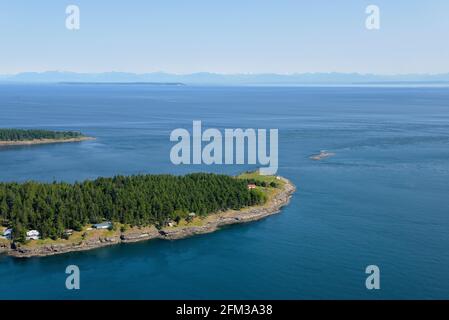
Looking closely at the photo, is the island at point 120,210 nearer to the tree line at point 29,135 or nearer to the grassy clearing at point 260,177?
the grassy clearing at point 260,177

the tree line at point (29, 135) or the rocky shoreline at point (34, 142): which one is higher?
the tree line at point (29, 135)

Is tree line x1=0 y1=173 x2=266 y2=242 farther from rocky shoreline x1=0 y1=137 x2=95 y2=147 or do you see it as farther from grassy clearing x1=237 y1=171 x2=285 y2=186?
rocky shoreline x1=0 y1=137 x2=95 y2=147

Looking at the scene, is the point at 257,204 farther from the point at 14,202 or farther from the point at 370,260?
the point at 14,202

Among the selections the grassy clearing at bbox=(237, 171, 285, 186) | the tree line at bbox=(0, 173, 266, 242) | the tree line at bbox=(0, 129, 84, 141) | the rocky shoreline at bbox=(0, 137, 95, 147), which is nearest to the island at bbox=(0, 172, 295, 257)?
the tree line at bbox=(0, 173, 266, 242)

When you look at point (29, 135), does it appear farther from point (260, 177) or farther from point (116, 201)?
point (116, 201)

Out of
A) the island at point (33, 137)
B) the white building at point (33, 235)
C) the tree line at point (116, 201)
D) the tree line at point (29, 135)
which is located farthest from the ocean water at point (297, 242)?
the tree line at point (29, 135)

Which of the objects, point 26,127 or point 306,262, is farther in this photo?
point 26,127
